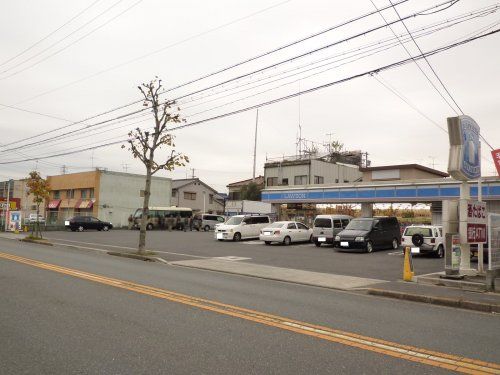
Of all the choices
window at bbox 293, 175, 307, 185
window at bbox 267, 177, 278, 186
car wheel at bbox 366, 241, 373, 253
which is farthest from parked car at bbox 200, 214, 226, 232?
car wheel at bbox 366, 241, 373, 253

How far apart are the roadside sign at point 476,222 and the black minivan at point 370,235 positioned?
8.93m

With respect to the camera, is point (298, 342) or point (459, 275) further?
point (459, 275)

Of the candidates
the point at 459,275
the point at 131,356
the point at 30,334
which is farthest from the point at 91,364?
the point at 459,275

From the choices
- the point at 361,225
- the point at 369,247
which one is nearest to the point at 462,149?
the point at 369,247

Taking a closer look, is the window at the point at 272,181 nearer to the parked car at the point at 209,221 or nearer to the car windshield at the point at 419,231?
the parked car at the point at 209,221

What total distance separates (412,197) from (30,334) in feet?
95.4

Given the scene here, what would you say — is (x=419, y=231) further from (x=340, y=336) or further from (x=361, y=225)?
(x=340, y=336)

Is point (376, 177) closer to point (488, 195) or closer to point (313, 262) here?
point (488, 195)

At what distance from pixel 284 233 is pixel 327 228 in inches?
105

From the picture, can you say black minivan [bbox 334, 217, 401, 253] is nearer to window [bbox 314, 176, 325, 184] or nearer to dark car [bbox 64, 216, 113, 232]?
window [bbox 314, 176, 325, 184]

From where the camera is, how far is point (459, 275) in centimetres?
1277

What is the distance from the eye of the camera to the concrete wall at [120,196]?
164 feet

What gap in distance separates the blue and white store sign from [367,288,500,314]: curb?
15.1ft

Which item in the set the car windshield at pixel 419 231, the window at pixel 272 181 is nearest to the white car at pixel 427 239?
the car windshield at pixel 419 231
